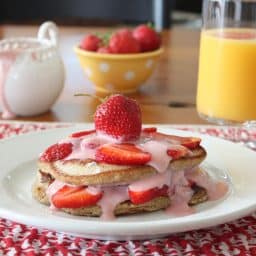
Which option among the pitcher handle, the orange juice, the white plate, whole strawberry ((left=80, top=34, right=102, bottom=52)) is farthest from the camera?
whole strawberry ((left=80, top=34, right=102, bottom=52))

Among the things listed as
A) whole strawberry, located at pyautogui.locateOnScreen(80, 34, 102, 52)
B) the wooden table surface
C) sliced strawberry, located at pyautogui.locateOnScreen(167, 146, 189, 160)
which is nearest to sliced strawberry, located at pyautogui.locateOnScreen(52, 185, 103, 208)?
sliced strawberry, located at pyautogui.locateOnScreen(167, 146, 189, 160)

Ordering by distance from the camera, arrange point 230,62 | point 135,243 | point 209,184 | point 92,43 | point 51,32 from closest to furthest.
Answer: point 135,243
point 209,184
point 230,62
point 51,32
point 92,43

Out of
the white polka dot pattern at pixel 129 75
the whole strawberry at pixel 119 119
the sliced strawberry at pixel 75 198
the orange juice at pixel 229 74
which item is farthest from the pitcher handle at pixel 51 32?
the sliced strawberry at pixel 75 198

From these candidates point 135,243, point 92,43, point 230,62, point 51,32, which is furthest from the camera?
point 92,43

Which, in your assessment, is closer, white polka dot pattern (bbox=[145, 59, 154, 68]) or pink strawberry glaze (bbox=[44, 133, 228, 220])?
pink strawberry glaze (bbox=[44, 133, 228, 220])

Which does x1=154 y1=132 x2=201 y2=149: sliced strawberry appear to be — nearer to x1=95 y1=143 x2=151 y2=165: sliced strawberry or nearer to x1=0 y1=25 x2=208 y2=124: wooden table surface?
x1=95 y1=143 x2=151 y2=165: sliced strawberry

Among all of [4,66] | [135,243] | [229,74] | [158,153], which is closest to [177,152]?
[158,153]

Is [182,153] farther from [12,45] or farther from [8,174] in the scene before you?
[12,45]

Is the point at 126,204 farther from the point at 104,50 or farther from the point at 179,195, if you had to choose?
the point at 104,50

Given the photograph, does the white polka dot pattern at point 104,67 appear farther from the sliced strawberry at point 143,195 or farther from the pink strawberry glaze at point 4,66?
the sliced strawberry at point 143,195
